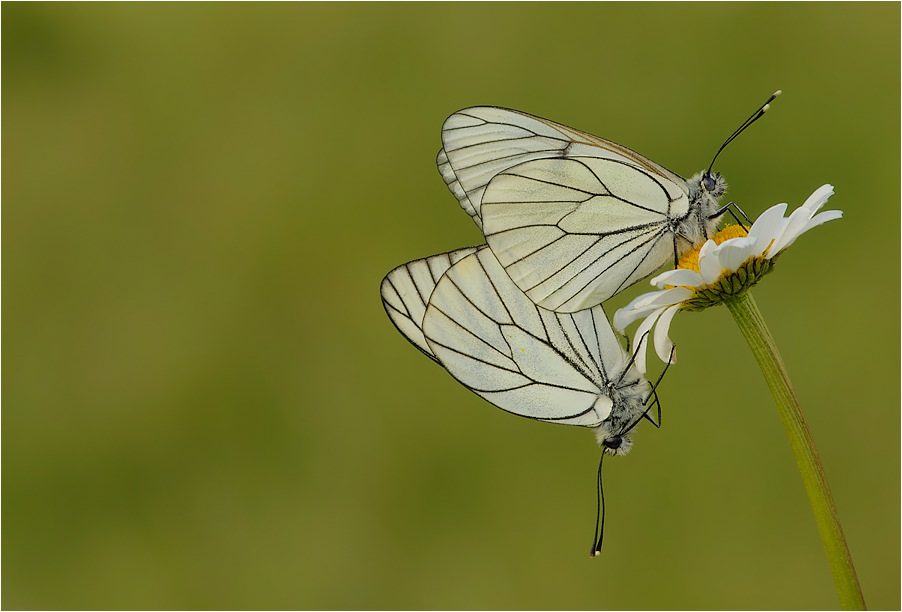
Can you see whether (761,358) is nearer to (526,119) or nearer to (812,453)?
(812,453)

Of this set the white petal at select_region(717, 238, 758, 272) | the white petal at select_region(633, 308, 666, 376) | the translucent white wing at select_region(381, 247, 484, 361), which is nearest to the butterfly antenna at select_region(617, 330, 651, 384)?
the white petal at select_region(633, 308, 666, 376)

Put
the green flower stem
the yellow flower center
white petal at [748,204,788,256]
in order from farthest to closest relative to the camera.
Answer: the yellow flower center, white petal at [748,204,788,256], the green flower stem

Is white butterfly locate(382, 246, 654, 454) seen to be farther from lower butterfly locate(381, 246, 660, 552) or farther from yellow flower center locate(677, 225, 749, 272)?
yellow flower center locate(677, 225, 749, 272)

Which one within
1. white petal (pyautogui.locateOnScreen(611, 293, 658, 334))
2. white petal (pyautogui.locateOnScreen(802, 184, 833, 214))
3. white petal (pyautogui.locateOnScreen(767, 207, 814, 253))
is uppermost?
white petal (pyautogui.locateOnScreen(802, 184, 833, 214))

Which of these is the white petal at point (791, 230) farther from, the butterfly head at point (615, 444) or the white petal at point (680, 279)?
the butterfly head at point (615, 444)

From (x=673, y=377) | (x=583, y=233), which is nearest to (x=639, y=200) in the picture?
(x=583, y=233)

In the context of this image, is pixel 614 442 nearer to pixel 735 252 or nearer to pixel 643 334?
pixel 643 334

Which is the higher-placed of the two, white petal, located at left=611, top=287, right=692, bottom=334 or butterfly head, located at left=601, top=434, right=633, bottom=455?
white petal, located at left=611, top=287, right=692, bottom=334
